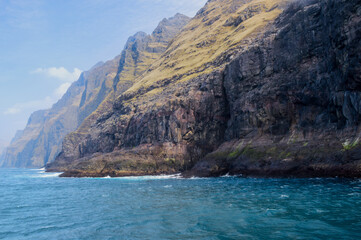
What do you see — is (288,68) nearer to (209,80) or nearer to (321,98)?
(321,98)

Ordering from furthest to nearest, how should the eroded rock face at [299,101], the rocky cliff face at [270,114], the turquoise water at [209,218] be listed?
the rocky cliff face at [270,114], the eroded rock face at [299,101], the turquoise water at [209,218]

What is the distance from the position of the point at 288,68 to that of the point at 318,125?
16.1 m

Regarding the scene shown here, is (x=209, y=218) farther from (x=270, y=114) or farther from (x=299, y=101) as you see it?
(x=270, y=114)

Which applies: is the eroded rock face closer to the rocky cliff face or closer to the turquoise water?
the rocky cliff face

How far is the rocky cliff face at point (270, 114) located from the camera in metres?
42.6

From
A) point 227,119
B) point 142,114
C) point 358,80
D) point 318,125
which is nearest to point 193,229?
point 358,80

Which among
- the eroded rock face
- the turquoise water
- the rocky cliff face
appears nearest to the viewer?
the turquoise water

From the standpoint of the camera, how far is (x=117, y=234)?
60.1ft

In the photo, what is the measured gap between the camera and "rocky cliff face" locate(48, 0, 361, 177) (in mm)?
42594

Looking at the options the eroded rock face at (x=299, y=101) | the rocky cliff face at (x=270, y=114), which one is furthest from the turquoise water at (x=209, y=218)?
the rocky cliff face at (x=270, y=114)

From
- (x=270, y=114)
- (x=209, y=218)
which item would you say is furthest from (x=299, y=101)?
(x=209, y=218)

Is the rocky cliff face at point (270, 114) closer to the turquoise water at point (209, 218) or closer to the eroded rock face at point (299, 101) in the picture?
the eroded rock face at point (299, 101)

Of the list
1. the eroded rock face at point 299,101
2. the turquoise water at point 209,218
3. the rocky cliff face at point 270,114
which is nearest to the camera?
the turquoise water at point 209,218

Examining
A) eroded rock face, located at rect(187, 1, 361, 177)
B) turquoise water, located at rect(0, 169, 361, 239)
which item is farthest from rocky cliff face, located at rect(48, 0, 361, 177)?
turquoise water, located at rect(0, 169, 361, 239)
